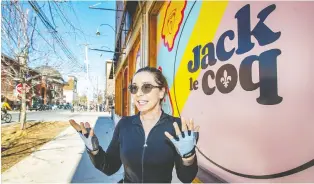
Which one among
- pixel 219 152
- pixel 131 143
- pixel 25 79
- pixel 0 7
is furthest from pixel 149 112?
pixel 25 79

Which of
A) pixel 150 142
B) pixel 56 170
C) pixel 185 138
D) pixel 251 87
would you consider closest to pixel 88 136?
pixel 150 142

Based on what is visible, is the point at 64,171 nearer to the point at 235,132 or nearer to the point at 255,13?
the point at 235,132

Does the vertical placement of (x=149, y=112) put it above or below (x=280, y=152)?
above

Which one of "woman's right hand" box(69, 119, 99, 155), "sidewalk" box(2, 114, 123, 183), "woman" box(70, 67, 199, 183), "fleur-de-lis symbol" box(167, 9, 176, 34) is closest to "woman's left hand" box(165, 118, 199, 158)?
"woman" box(70, 67, 199, 183)

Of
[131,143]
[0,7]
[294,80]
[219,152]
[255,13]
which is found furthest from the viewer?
[0,7]

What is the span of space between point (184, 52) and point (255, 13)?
1.37 meters

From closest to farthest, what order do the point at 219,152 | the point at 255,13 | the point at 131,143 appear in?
the point at 131,143 < the point at 255,13 < the point at 219,152

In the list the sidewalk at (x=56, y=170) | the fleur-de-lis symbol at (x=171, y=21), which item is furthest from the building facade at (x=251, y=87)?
the sidewalk at (x=56, y=170)

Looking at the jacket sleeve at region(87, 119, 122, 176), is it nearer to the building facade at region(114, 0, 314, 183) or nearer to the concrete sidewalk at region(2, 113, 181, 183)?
the building facade at region(114, 0, 314, 183)

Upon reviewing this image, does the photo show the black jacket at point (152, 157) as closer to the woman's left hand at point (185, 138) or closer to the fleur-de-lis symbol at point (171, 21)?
the woman's left hand at point (185, 138)

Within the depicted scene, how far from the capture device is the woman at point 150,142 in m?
1.23

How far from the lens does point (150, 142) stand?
1318mm

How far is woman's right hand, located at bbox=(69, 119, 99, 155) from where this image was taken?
1.37 m

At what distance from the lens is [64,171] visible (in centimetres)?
495
